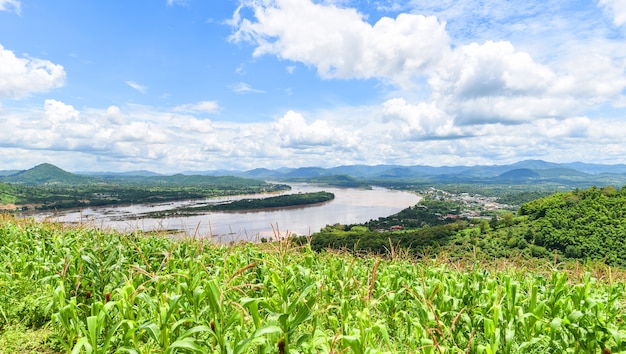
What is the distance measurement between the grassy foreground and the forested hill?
32167 mm

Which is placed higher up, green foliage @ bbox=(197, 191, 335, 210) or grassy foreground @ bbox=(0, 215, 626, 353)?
grassy foreground @ bbox=(0, 215, 626, 353)

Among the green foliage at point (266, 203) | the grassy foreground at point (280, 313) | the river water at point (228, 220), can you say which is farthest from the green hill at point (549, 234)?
the green foliage at point (266, 203)

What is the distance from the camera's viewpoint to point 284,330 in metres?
2.30

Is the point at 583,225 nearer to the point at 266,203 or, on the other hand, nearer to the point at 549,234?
the point at 549,234

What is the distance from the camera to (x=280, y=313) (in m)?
2.62

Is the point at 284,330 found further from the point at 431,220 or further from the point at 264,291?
the point at 431,220

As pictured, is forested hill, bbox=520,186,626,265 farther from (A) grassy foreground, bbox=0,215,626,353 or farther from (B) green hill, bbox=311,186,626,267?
(A) grassy foreground, bbox=0,215,626,353

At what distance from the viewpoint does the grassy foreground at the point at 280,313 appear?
2363 millimetres

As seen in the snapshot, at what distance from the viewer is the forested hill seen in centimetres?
3125

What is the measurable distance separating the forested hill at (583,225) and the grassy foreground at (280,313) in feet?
106

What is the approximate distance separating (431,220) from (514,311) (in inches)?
2765

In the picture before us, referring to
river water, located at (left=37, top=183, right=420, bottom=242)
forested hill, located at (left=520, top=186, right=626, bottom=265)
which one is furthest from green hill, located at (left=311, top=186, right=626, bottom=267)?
Answer: river water, located at (left=37, top=183, right=420, bottom=242)

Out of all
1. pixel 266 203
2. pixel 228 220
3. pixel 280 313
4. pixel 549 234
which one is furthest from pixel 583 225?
pixel 266 203

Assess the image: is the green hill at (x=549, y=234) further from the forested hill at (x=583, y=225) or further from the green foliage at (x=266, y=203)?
the green foliage at (x=266, y=203)
